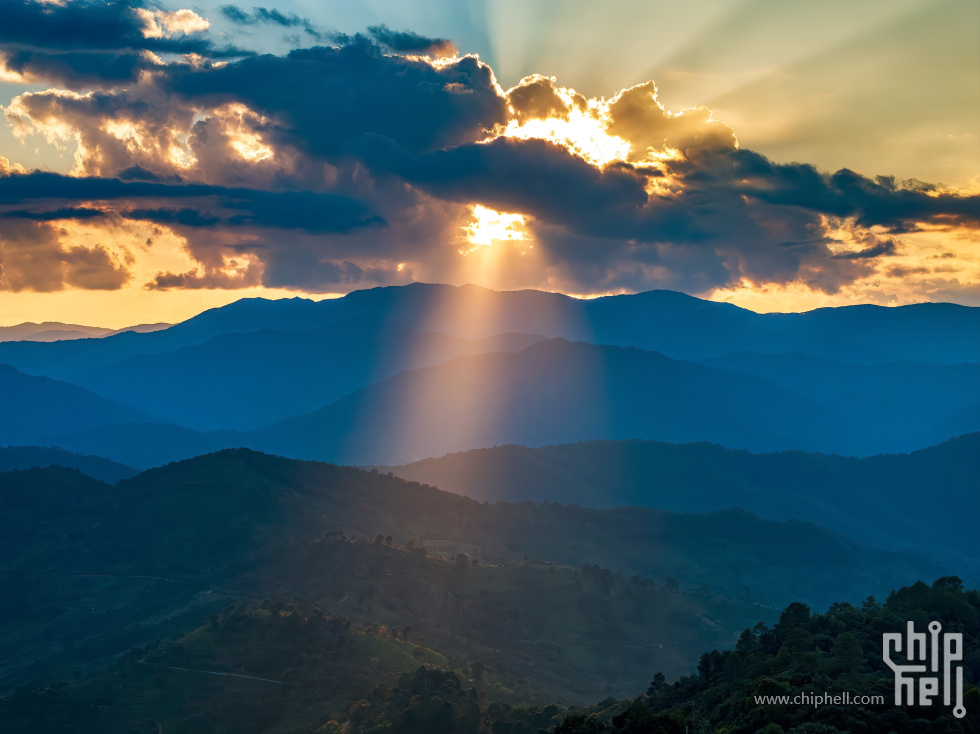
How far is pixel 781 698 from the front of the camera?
179 feet

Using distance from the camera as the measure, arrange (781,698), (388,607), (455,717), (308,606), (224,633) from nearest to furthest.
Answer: (781,698)
(455,717)
(224,633)
(308,606)
(388,607)

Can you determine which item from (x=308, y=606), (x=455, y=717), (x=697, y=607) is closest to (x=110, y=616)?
(x=308, y=606)

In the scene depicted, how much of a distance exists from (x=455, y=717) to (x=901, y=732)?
58.8 metres

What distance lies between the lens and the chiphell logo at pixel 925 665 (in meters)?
51.7

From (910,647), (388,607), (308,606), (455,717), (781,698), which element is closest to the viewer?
(781,698)

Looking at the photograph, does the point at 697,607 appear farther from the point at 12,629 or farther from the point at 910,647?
the point at 12,629

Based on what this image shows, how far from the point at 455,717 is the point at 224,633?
48663mm

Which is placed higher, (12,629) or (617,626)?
(617,626)

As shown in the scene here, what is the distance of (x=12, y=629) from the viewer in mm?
153000

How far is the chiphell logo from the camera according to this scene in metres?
51.7

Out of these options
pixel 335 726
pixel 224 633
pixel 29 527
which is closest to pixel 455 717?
pixel 335 726

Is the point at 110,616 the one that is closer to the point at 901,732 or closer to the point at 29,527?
the point at 29,527

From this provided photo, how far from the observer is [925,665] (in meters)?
62.9

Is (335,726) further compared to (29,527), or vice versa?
(29,527)
